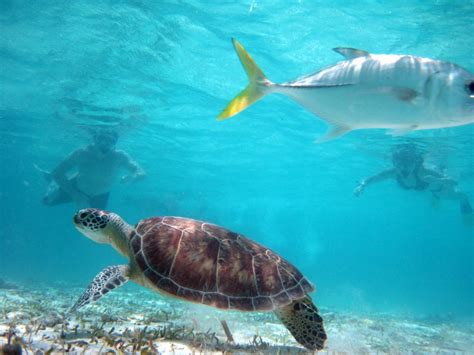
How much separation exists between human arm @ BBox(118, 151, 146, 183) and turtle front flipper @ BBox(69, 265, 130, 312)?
12768 mm

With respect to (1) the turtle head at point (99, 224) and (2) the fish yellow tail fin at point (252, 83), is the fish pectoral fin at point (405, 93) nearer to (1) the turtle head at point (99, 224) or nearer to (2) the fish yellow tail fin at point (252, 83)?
(2) the fish yellow tail fin at point (252, 83)

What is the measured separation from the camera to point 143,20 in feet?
42.2

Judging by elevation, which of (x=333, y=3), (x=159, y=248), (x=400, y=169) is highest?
(x=333, y=3)

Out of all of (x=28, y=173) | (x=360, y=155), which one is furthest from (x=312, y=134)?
(x=28, y=173)

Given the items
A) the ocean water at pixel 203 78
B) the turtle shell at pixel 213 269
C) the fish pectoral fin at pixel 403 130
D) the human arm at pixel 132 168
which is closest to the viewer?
the turtle shell at pixel 213 269

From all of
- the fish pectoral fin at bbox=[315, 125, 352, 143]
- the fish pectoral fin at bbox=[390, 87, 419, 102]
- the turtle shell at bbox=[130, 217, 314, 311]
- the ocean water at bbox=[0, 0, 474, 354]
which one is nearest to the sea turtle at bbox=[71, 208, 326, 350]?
the turtle shell at bbox=[130, 217, 314, 311]

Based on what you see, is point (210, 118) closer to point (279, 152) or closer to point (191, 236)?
point (279, 152)

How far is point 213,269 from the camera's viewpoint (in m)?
3.92

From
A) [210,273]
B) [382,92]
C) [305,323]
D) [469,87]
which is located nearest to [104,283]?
[210,273]

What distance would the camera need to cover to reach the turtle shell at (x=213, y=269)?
12.3ft

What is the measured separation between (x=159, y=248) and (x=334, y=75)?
3.02 metres

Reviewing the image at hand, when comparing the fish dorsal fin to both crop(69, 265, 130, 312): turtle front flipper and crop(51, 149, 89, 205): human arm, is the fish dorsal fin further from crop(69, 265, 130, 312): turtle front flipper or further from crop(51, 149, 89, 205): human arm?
crop(51, 149, 89, 205): human arm

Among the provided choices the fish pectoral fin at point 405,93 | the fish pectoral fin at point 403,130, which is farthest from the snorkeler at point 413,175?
the fish pectoral fin at point 405,93

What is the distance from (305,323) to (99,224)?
3.09 meters
